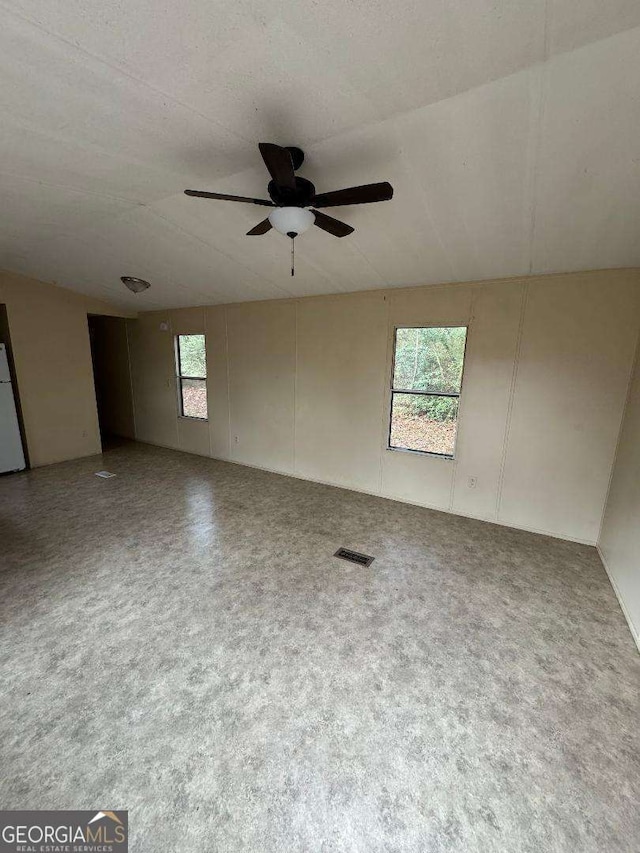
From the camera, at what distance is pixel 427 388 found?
3.67 meters

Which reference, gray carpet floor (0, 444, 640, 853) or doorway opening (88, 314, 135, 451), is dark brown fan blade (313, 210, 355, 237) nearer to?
gray carpet floor (0, 444, 640, 853)

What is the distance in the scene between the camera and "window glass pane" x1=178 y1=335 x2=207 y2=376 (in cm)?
541

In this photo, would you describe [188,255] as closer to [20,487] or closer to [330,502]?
[330,502]

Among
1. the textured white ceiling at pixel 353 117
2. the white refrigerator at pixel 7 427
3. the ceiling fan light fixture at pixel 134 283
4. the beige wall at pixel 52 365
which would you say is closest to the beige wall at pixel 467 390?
the textured white ceiling at pixel 353 117

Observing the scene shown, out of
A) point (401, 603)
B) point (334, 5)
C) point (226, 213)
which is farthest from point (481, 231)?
point (401, 603)

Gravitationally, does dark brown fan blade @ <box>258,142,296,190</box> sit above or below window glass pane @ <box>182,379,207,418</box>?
above

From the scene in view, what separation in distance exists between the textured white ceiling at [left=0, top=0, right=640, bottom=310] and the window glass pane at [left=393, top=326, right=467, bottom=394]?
0.78 meters

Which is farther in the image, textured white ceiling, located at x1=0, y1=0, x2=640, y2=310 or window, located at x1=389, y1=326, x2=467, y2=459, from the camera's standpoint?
window, located at x1=389, y1=326, x2=467, y2=459

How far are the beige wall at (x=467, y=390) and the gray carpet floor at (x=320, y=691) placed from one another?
0.60 metres

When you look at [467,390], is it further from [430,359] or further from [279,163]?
[279,163]

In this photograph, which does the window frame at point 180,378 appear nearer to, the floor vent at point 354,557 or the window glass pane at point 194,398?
the window glass pane at point 194,398

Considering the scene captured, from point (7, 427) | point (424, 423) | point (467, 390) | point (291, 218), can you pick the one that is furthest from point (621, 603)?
point (7, 427)

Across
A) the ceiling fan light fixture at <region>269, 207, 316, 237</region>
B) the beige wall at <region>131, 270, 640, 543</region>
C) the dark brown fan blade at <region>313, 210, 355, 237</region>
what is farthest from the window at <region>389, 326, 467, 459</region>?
the ceiling fan light fixture at <region>269, 207, 316, 237</region>

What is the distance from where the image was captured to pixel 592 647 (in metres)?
1.98
